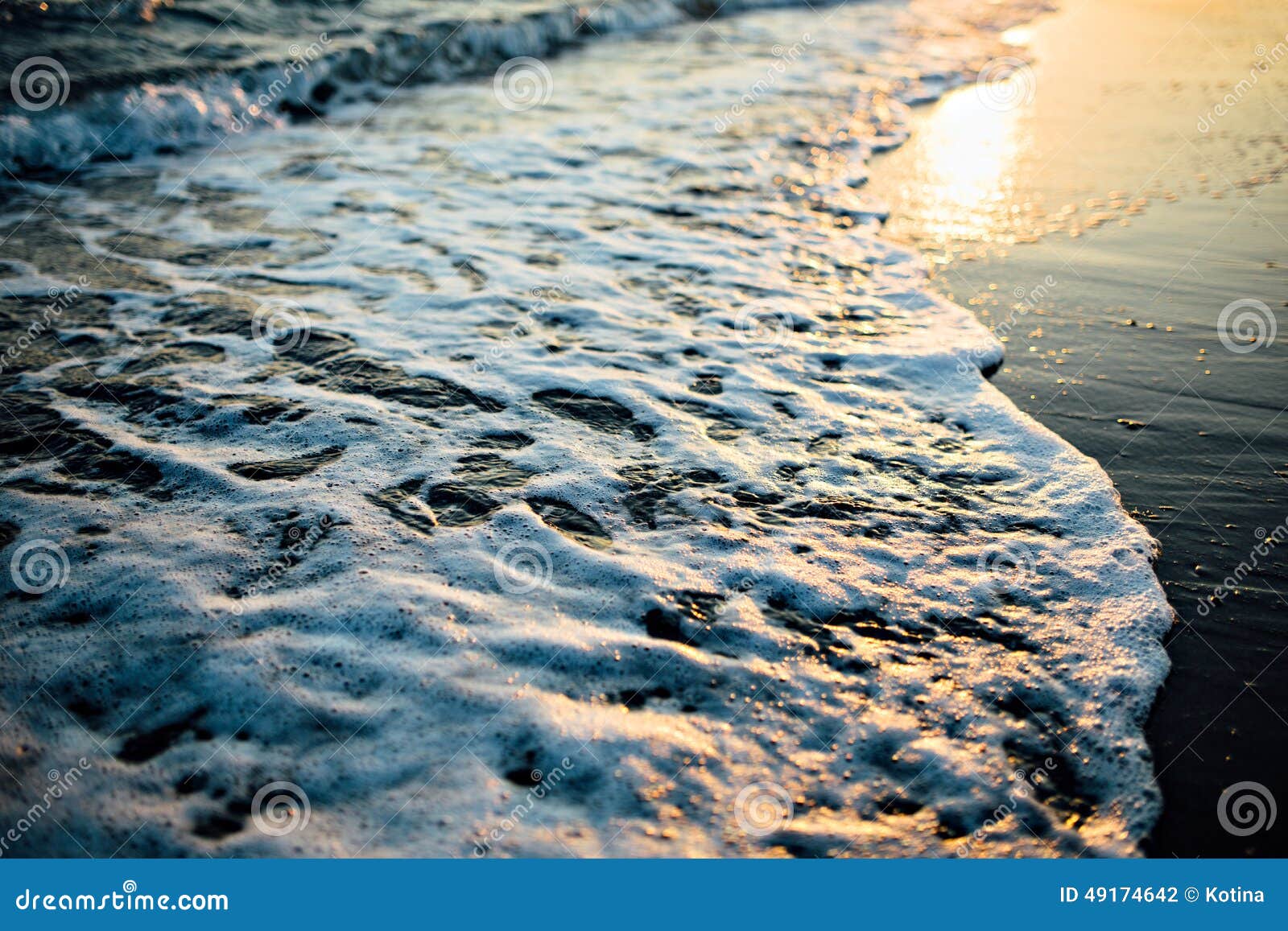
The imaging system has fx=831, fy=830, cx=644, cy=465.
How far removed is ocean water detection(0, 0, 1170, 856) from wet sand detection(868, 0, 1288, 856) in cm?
19

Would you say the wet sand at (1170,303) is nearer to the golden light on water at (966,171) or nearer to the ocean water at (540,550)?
the golden light on water at (966,171)

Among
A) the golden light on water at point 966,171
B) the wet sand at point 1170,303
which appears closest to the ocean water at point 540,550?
the wet sand at point 1170,303

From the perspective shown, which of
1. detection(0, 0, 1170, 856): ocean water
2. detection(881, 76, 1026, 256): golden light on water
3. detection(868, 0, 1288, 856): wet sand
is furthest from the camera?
detection(881, 76, 1026, 256): golden light on water

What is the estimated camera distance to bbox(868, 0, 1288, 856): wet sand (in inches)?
104

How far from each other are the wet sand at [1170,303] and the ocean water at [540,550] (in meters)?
0.19

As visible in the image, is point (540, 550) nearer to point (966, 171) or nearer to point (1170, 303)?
point (1170, 303)

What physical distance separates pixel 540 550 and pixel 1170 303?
419cm

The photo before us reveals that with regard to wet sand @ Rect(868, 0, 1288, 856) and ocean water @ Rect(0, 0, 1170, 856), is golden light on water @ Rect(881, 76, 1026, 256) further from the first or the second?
ocean water @ Rect(0, 0, 1170, 856)

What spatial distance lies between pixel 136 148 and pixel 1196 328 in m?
9.33

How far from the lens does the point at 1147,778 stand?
242cm

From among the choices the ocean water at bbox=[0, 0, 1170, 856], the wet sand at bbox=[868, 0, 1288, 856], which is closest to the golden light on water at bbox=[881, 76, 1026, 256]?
the wet sand at bbox=[868, 0, 1288, 856]

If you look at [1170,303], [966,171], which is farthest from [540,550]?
[966,171]
